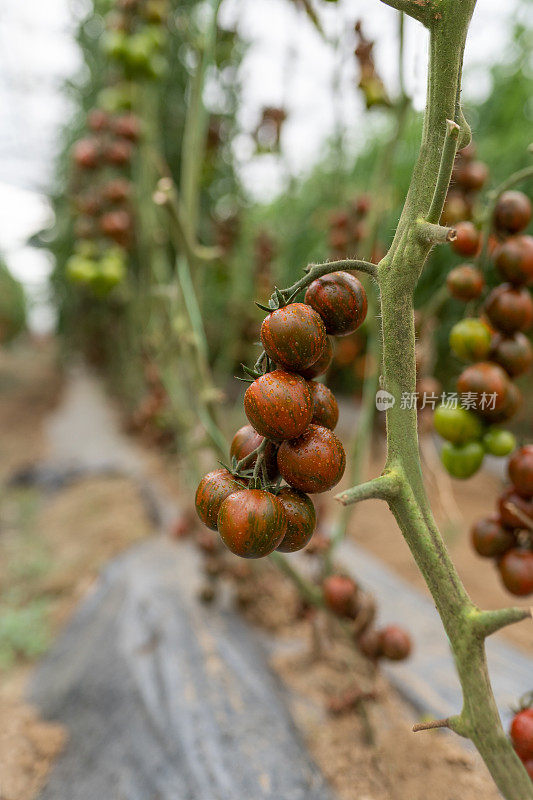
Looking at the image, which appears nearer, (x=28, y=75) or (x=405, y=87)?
(x=405, y=87)

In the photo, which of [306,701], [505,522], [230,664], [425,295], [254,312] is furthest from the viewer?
[254,312]

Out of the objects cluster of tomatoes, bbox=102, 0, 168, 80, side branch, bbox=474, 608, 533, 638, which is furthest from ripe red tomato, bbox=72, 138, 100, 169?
side branch, bbox=474, 608, 533, 638

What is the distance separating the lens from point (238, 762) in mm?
988

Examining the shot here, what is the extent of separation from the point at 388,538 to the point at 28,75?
4.03 m

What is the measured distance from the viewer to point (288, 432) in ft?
1.45

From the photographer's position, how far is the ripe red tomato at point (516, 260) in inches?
28.6

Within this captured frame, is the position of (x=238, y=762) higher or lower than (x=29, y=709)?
higher

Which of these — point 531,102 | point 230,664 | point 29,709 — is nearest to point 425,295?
point 230,664

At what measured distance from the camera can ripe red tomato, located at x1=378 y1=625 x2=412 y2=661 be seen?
37.6 inches

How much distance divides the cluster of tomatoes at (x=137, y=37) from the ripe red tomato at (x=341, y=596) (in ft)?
5.20

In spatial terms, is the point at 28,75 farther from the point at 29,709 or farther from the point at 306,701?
the point at 306,701

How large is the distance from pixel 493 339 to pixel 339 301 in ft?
1.29

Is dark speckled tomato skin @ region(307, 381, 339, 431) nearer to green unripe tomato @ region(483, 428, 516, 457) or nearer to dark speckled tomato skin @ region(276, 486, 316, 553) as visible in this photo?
dark speckled tomato skin @ region(276, 486, 316, 553)

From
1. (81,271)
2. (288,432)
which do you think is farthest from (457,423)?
(81,271)
